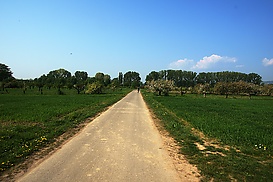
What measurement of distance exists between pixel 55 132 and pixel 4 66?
114 m

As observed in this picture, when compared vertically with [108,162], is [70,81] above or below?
above

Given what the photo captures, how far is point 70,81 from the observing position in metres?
100

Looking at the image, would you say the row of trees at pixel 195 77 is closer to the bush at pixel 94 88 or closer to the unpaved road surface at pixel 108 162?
the bush at pixel 94 88

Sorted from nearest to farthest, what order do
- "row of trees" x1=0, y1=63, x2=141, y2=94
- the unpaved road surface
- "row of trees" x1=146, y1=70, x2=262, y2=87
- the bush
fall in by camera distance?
1. the unpaved road surface
2. the bush
3. "row of trees" x1=0, y1=63, x2=141, y2=94
4. "row of trees" x1=146, y1=70, x2=262, y2=87

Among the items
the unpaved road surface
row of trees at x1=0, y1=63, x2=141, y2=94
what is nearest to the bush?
row of trees at x1=0, y1=63, x2=141, y2=94

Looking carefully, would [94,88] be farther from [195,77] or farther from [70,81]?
[195,77]

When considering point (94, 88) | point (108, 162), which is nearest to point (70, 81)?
point (94, 88)

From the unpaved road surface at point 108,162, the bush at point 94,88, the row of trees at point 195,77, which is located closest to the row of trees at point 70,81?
the bush at point 94,88

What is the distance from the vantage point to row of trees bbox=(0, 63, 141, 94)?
246ft

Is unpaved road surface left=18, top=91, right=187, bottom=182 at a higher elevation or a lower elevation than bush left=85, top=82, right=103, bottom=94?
lower

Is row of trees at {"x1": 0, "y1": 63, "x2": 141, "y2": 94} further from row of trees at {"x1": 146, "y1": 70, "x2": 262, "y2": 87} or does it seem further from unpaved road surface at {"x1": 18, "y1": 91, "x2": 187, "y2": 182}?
unpaved road surface at {"x1": 18, "y1": 91, "x2": 187, "y2": 182}


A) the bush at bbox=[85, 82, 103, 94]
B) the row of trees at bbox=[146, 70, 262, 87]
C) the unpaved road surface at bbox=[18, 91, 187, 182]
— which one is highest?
the row of trees at bbox=[146, 70, 262, 87]

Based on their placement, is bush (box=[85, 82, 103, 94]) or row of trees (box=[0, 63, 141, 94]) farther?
row of trees (box=[0, 63, 141, 94])

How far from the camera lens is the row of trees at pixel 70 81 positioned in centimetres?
7501
